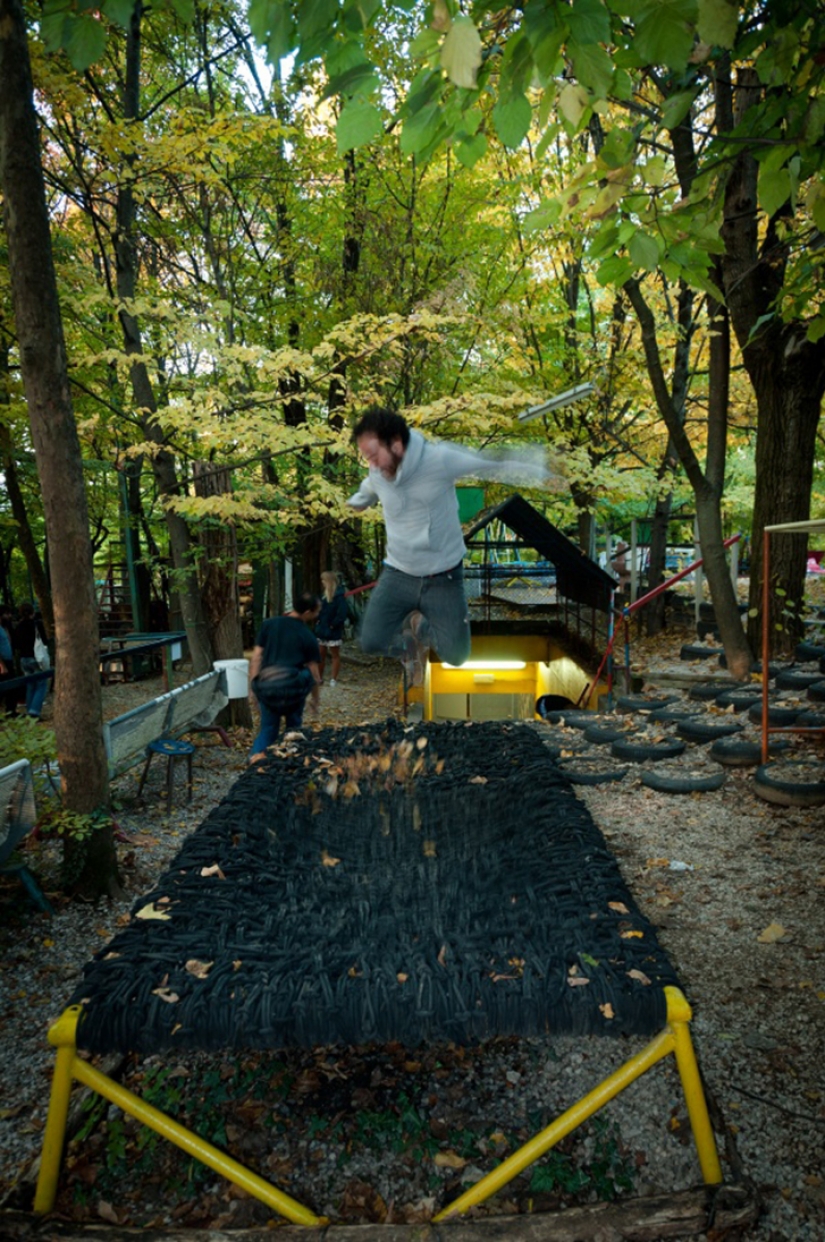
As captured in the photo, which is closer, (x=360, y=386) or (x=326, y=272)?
(x=360, y=386)

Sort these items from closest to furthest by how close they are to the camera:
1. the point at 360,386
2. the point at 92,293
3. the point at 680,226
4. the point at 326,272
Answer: the point at 680,226 → the point at 92,293 → the point at 360,386 → the point at 326,272

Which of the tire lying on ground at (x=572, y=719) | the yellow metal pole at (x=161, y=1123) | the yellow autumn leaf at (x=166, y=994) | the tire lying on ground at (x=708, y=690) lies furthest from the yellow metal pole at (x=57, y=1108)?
the tire lying on ground at (x=708, y=690)

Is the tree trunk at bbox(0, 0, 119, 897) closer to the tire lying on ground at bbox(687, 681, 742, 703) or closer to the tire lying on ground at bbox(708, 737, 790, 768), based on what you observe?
the tire lying on ground at bbox(708, 737, 790, 768)

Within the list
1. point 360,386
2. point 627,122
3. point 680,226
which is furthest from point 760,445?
point 680,226

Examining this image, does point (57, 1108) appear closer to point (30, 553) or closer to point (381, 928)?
point (381, 928)

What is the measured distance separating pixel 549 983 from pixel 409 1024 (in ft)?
1.05

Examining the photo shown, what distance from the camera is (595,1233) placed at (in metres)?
1.66

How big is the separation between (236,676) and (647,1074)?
5.56 m

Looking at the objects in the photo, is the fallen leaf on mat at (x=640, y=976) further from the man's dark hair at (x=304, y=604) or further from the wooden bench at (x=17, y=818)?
the man's dark hair at (x=304, y=604)

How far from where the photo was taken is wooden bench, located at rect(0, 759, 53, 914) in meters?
3.34

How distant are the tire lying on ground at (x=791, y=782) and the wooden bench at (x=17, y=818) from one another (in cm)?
380

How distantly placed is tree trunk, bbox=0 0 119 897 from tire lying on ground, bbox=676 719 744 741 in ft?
12.9

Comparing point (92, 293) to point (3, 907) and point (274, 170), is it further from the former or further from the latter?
point (3, 907)

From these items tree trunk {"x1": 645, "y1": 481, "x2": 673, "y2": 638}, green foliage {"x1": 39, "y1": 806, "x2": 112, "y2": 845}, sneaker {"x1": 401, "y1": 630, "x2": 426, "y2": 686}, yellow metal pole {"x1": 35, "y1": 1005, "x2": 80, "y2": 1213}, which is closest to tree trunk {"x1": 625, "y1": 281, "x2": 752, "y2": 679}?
tree trunk {"x1": 645, "y1": 481, "x2": 673, "y2": 638}
